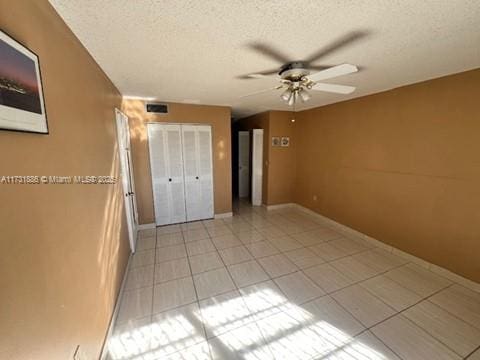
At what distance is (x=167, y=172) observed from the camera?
3.65 meters

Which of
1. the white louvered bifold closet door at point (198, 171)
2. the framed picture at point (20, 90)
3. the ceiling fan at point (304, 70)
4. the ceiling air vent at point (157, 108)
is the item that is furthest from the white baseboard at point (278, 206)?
the framed picture at point (20, 90)

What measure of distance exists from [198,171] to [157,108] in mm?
1339

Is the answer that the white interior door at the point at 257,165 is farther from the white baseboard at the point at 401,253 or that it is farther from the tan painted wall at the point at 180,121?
the white baseboard at the point at 401,253

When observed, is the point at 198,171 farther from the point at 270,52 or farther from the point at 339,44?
the point at 339,44

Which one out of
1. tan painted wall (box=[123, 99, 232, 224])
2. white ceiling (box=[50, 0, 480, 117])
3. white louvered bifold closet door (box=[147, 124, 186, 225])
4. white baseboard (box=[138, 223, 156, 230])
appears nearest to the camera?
white ceiling (box=[50, 0, 480, 117])

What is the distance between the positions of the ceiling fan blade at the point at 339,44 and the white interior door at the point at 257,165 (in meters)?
2.99

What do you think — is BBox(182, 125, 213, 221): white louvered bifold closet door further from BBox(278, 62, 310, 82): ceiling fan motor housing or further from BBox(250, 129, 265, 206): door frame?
BBox(278, 62, 310, 82): ceiling fan motor housing

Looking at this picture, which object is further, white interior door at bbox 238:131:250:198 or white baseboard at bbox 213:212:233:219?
white interior door at bbox 238:131:250:198

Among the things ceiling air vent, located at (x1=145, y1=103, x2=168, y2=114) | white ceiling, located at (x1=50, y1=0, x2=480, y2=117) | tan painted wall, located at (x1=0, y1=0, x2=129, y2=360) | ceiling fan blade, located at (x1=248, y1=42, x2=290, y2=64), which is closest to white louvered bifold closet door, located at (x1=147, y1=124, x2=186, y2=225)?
ceiling air vent, located at (x1=145, y1=103, x2=168, y2=114)

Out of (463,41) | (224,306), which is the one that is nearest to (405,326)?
(224,306)

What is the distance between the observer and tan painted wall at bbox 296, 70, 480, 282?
6.75 feet

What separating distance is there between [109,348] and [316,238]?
296 cm

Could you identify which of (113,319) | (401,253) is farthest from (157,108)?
(401,253)

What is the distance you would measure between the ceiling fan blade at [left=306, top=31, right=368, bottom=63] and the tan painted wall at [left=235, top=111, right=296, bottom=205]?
2.76 metres
